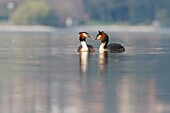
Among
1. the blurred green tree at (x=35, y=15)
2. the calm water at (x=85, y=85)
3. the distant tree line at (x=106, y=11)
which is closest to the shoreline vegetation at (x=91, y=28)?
the blurred green tree at (x=35, y=15)

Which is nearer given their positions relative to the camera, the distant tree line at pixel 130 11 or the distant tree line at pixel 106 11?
the distant tree line at pixel 106 11

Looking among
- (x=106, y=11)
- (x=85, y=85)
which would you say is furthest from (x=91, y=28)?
(x=85, y=85)

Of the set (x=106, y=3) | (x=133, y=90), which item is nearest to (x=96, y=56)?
(x=133, y=90)

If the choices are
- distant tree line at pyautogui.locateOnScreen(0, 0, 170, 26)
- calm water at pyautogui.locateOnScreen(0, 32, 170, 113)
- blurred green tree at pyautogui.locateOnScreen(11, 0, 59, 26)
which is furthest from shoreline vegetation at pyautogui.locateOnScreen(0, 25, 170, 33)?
calm water at pyautogui.locateOnScreen(0, 32, 170, 113)

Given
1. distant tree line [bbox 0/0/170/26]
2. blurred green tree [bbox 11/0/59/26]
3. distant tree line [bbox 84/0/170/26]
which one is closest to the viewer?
blurred green tree [bbox 11/0/59/26]

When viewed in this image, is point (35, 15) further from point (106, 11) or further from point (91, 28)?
point (106, 11)

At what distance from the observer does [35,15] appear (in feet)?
270

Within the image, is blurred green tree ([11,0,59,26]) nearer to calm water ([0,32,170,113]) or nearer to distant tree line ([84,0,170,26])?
distant tree line ([84,0,170,26])

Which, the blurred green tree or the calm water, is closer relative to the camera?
the calm water

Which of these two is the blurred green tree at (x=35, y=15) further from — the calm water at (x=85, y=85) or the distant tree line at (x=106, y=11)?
the calm water at (x=85, y=85)

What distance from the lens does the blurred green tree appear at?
269 ft

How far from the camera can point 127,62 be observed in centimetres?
2084

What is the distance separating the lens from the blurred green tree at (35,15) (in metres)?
82.1

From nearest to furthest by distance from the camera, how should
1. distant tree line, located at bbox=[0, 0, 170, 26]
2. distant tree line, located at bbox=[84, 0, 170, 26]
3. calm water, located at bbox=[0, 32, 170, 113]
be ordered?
calm water, located at bbox=[0, 32, 170, 113], distant tree line, located at bbox=[0, 0, 170, 26], distant tree line, located at bbox=[84, 0, 170, 26]
